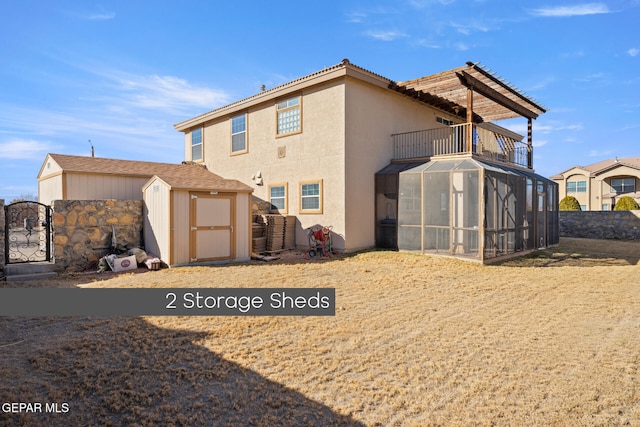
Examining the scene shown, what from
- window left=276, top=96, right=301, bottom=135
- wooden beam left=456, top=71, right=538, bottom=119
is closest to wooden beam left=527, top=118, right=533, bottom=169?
wooden beam left=456, top=71, right=538, bottom=119

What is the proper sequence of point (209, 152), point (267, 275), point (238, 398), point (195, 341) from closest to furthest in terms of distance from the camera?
point (238, 398), point (195, 341), point (267, 275), point (209, 152)

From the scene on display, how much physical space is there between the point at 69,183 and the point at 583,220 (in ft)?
84.3

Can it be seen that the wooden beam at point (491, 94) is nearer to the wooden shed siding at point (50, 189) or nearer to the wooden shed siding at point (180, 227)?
the wooden shed siding at point (180, 227)

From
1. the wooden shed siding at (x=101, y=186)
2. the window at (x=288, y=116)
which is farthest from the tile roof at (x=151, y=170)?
the window at (x=288, y=116)

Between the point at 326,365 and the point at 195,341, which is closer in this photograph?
the point at 326,365

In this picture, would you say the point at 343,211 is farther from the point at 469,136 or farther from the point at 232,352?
the point at 232,352

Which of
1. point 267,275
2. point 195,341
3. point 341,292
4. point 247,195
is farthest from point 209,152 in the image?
point 195,341

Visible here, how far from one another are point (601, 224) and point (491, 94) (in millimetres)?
13270

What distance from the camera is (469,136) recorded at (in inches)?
473

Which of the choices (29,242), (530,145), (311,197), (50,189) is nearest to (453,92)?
(530,145)

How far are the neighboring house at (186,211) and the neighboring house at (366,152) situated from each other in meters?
2.99

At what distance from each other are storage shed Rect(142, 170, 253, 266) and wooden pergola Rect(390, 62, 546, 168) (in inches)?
286

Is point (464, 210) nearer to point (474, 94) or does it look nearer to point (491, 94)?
A: point (491, 94)

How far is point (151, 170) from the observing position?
1471cm
